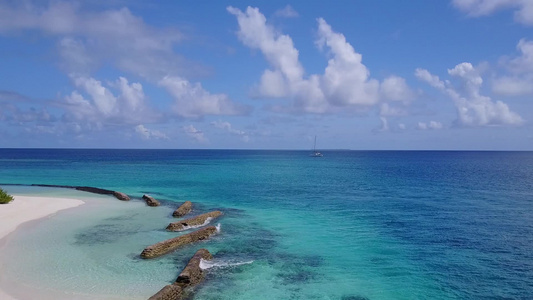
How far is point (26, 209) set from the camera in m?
37.7

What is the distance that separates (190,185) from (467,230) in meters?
44.8

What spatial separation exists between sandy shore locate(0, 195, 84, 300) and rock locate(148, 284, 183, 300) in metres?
18.1

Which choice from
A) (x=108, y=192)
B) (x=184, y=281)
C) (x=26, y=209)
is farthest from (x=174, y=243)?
(x=108, y=192)

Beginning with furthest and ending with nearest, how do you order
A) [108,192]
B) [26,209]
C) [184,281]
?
1. [108,192]
2. [26,209]
3. [184,281]

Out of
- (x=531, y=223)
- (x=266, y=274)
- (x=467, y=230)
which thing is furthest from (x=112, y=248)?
(x=531, y=223)

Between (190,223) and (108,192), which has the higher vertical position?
(190,223)

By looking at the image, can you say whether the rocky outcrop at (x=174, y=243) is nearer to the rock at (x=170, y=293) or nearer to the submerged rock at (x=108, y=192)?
the rock at (x=170, y=293)

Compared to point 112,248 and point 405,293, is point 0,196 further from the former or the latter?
point 405,293

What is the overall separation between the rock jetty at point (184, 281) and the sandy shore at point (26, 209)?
55.9 feet

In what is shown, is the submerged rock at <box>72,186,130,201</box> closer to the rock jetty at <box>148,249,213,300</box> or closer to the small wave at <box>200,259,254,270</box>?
the small wave at <box>200,259,254,270</box>

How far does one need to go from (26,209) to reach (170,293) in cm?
2888

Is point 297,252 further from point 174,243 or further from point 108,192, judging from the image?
point 108,192

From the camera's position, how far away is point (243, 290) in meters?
18.7

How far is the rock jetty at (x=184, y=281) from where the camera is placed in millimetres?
16875
